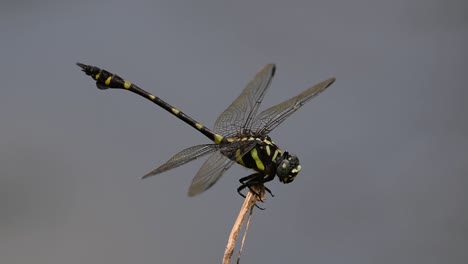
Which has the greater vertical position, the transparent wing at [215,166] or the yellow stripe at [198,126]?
the yellow stripe at [198,126]

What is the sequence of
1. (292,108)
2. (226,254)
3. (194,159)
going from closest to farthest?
(226,254)
(194,159)
(292,108)

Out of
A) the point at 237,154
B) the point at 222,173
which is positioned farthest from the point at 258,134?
the point at 222,173

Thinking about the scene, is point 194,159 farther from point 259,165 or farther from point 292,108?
point 292,108

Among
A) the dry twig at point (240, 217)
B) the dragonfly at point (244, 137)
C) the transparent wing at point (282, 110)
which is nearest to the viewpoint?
the dry twig at point (240, 217)

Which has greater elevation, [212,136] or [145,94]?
[145,94]

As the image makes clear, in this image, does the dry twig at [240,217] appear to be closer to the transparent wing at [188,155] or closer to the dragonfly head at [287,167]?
the dragonfly head at [287,167]

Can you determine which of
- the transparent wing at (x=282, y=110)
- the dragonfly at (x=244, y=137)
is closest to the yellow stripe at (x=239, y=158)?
the dragonfly at (x=244, y=137)

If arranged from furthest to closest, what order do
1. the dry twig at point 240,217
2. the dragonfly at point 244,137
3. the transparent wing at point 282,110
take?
1. the transparent wing at point 282,110
2. the dragonfly at point 244,137
3. the dry twig at point 240,217

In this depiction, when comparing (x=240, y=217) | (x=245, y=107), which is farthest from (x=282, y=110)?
(x=240, y=217)
